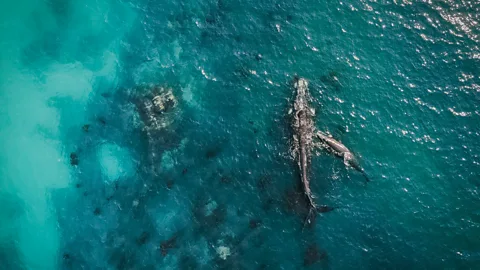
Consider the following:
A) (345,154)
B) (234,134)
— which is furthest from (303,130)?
(234,134)

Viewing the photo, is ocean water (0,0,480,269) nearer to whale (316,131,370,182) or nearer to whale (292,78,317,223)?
whale (316,131,370,182)

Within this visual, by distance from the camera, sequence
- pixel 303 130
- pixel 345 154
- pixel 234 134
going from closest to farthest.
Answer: pixel 345 154 → pixel 303 130 → pixel 234 134

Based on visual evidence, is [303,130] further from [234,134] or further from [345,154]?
[234,134]

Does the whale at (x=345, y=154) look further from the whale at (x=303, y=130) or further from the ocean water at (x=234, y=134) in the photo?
the whale at (x=303, y=130)

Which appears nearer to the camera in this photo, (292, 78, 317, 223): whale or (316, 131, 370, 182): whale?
(316, 131, 370, 182): whale

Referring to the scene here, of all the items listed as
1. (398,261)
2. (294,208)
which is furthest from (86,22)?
(398,261)

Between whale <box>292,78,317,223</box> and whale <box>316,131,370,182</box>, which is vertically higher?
whale <box>292,78,317,223</box>

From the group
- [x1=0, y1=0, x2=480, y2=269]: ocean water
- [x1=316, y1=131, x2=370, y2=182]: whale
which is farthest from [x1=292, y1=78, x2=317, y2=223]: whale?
[x1=316, y1=131, x2=370, y2=182]: whale

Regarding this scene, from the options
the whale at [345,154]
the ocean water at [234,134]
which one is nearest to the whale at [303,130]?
the ocean water at [234,134]
